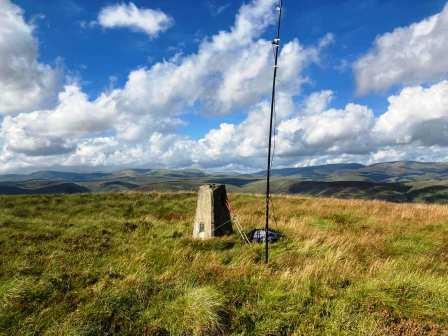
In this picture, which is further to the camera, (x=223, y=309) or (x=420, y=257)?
(x=420, y=257)

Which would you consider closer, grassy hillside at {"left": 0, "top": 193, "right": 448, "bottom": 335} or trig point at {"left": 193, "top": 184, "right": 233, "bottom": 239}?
grassy hillside at {"left": 0, "top": 193, "right": 448, "bottom": 335}

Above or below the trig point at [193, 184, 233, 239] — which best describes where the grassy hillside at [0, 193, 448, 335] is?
below

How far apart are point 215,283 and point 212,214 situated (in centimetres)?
587

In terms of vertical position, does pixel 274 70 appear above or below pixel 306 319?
above

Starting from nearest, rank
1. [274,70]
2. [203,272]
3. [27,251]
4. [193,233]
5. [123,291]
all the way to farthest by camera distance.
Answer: [123,291] → [203,272] → [274,70] → [27,251] → [193,233]

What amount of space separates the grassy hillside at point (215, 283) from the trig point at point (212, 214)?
974 mm

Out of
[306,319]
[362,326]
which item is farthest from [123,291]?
[362,326]

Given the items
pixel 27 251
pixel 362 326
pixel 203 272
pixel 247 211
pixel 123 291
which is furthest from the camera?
pixel 247 211

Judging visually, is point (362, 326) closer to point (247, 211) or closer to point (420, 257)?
point (420, 257)

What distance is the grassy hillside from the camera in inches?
252

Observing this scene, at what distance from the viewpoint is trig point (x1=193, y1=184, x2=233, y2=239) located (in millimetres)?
13852

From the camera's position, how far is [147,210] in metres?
23.3

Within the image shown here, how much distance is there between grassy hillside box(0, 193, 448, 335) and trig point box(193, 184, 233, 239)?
97 centimetres

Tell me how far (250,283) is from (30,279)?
5147 mm
